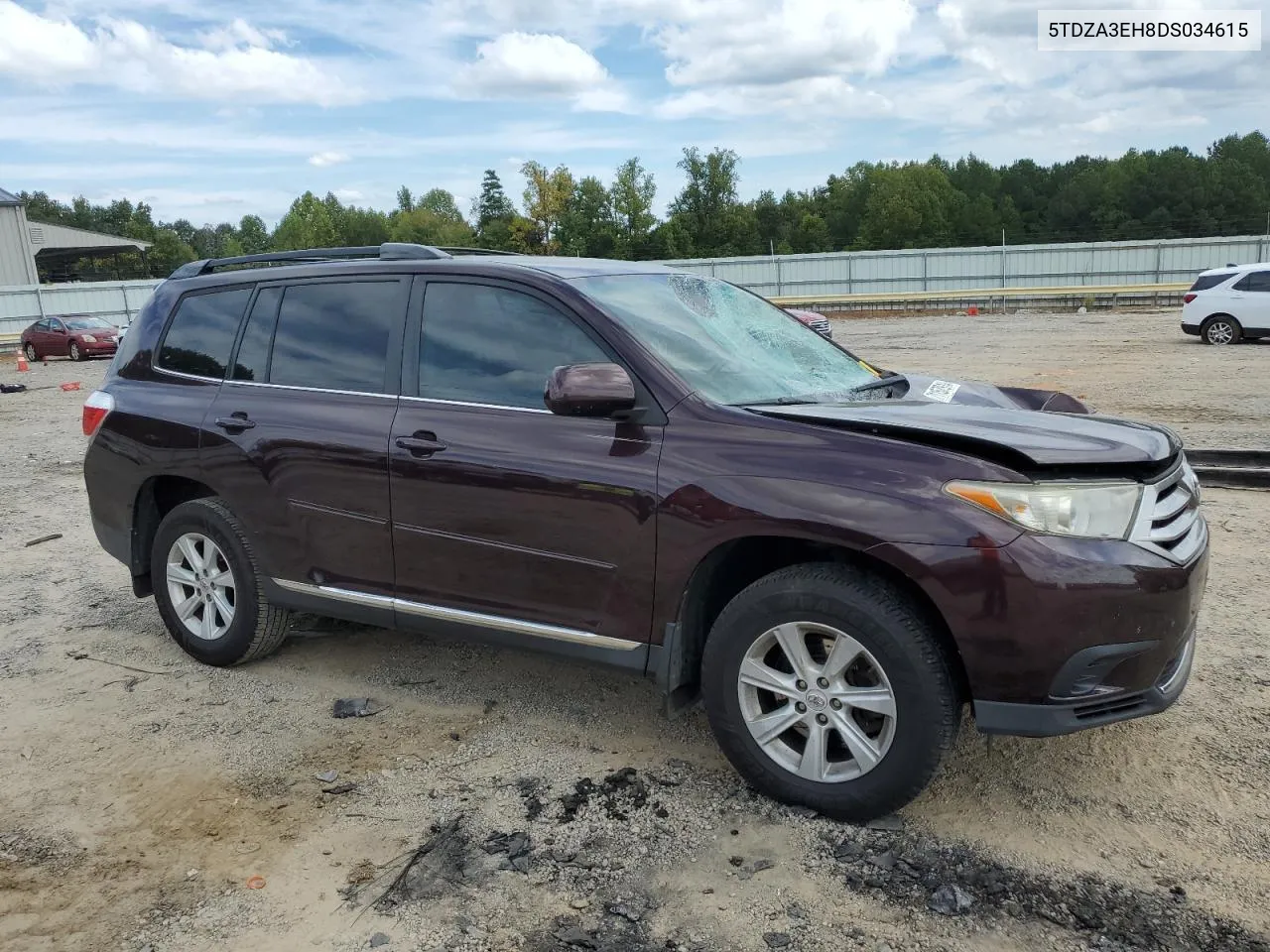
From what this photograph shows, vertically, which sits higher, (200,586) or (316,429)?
(316,429)

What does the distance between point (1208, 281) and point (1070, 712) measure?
19745mm

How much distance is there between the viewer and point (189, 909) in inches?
121

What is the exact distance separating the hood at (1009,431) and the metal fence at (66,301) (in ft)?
125

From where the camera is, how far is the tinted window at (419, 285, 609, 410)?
3.87 meters

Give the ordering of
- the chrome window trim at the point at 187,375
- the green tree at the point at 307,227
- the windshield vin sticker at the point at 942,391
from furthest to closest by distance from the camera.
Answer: the green tree at the point at 307,227 < the chrome window trim at the point at 187,375 < the windshield vin sticker at the point at 942,391

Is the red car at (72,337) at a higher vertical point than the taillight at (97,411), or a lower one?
lower

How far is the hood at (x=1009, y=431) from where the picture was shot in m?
3.10

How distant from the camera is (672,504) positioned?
3.47 metres

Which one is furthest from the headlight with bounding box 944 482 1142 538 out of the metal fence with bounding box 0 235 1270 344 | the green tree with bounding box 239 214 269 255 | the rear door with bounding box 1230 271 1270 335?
the green tree with bounding box 239 214 269 255

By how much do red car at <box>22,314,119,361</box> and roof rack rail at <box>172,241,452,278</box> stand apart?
2466 cm

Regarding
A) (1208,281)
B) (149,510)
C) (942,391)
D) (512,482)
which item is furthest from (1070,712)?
(1208,281)

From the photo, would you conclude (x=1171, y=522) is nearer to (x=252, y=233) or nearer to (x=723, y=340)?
(x=723, y=340)

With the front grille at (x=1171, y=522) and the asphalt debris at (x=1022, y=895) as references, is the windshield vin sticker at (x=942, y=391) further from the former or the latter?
the asphalt debris at (x=1022, y=895)

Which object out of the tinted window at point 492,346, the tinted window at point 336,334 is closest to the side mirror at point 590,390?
the tinted window at point 492,346
